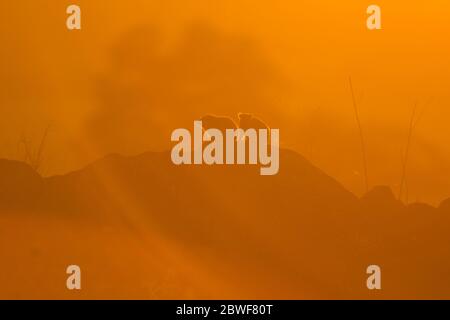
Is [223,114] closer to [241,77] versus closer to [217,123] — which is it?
[217,123]

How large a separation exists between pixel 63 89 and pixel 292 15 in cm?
94

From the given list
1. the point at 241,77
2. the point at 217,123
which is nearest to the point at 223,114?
the point at 217,123

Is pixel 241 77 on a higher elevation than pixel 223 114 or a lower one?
higher

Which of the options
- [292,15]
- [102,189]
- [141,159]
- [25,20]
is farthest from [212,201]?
[25,20]

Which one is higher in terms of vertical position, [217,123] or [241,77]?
[241,77]

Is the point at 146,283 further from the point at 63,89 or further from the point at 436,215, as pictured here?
the point at 436,215

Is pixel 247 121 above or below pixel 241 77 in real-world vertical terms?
below

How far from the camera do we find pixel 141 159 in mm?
1817
